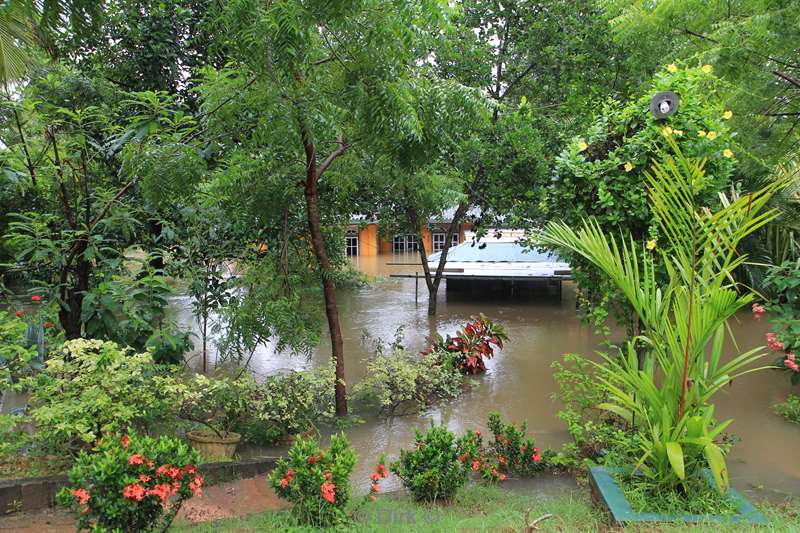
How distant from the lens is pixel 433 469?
13.1 feet

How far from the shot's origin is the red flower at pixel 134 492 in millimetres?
2991

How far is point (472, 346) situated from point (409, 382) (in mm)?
1986

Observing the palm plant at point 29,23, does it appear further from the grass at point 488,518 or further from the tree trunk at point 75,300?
the grass at point 488,518

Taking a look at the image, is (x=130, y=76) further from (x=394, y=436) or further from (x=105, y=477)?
(x=105, y=477)

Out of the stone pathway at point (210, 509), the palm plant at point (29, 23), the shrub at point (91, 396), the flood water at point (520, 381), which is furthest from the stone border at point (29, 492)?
the palm plant at point (29, 23)

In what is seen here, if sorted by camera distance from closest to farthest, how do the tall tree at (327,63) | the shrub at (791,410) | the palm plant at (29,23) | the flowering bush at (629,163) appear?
the palm plant at (29,23) → the tall tree at (327,63) → the flowering bush at (629,163) → the shrub at (791,410)

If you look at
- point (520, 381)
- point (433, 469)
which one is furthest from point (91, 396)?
point (520, 381)

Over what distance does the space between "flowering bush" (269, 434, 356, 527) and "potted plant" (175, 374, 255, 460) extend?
1.64 meters

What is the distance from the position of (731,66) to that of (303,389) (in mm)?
5922

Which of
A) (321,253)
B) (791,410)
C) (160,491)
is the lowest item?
(791,410)

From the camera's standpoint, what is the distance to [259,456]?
545cm

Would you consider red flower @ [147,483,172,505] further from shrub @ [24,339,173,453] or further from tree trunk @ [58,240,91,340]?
tree trunk @ [58,240,91,340]

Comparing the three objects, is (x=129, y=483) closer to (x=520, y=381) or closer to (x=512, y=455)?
(x=512, y=455)

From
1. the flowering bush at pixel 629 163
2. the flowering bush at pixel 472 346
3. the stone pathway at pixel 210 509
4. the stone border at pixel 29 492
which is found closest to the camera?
the stone pathway at pixel 210 509
